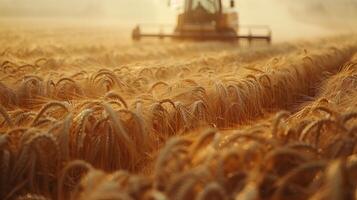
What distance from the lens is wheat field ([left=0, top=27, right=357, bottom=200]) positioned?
2.08 meters

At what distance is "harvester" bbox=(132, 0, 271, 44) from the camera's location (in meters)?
17.3

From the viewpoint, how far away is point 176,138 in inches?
84.3

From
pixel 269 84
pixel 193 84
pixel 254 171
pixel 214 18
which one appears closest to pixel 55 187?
pixel 254 171

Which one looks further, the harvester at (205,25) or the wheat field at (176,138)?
the harvester at (205,25)

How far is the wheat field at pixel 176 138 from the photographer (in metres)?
2.08

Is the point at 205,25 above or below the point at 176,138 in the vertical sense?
below

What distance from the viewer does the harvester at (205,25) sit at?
17.3m

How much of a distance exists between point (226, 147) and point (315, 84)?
4864mm

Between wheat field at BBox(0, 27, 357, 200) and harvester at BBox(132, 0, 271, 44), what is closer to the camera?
wheat field at BBox(0, 27, 357, 200)

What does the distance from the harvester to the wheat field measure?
1020 cm

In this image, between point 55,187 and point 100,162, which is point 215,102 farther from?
point 55,187

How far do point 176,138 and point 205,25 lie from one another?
648 inches

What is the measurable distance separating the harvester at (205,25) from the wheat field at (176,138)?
402 inches

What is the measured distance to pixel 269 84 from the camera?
5.54 metres
